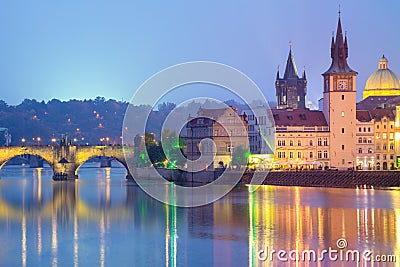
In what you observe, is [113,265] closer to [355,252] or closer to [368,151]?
[355,252]

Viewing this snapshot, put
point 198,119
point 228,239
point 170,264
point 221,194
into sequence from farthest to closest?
point 198,119 < point 221,194 < point 228,239 < point 170,264

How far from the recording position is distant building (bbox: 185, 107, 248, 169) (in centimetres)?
8844

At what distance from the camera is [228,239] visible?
41.8m

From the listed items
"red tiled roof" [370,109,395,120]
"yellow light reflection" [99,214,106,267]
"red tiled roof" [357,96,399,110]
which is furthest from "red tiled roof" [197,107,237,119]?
"yellow light reflection" [99,214,106,267]

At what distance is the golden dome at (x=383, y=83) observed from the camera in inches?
4326

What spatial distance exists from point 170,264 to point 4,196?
38285 millimetres

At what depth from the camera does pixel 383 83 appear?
11088cm

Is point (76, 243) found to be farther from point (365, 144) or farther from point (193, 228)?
point (365, 144)

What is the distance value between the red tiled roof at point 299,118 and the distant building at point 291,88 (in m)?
35.8

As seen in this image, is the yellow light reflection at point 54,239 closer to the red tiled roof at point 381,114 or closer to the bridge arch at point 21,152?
the bridge arch at point 21,152

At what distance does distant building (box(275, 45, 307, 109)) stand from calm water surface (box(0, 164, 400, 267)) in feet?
189

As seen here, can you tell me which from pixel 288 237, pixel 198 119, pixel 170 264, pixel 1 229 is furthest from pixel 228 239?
pixel 198 119

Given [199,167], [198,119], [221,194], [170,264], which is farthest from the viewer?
[198,119]

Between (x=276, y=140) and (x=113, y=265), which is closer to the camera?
(x=113, y=265)
